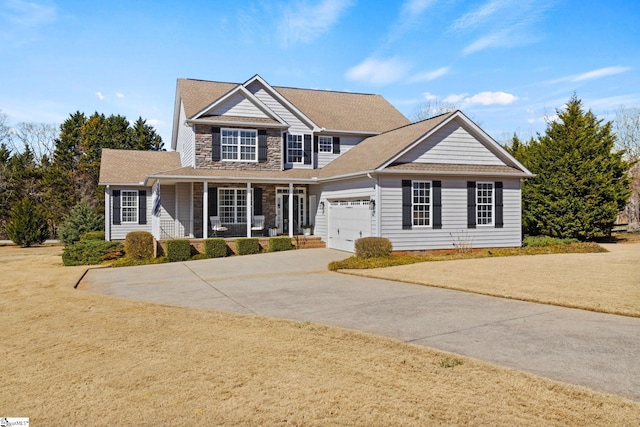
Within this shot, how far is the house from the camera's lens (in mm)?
18344

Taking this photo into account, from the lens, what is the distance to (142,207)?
25000 millimetres

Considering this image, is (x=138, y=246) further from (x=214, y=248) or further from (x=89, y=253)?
(x=214, y=248)

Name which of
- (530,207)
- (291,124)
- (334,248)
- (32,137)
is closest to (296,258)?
(334,248)

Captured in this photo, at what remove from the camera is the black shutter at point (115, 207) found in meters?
24.5

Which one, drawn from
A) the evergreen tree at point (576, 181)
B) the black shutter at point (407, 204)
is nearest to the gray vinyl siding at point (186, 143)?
the black shutter at point (407, 204)

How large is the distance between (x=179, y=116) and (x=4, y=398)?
78.9 feet

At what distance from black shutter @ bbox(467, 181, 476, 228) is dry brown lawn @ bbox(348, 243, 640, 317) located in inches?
104

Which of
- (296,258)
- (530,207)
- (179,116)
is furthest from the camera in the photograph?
(179,116)

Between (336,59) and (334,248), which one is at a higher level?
(336,59)

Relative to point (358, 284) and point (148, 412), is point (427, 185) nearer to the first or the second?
point (358, 284)

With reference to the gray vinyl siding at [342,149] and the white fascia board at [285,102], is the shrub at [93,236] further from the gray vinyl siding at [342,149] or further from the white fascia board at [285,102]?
the gray vinyl siding at [342,149]

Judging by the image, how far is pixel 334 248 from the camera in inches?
834

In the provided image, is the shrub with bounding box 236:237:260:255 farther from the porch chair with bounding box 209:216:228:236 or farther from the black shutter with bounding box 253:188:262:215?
the black shutter with bounding box 253:188:262:215

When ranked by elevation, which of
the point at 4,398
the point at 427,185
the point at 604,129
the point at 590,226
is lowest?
the point at 4,398
